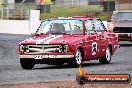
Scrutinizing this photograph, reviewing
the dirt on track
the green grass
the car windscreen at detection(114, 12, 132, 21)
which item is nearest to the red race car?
the dirt on track

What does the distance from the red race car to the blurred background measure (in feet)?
92.7

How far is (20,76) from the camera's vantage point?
1364 centimetres

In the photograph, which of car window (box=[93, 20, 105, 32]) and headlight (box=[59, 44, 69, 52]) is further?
car window (box=[93, 20, 105, 32])

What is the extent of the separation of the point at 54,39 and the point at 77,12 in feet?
112

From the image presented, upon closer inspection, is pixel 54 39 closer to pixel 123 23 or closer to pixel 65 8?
pixel 123 23

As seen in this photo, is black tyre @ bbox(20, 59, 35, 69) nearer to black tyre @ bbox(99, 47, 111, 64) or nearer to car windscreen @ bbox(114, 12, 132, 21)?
black tyre @ bbox(99, 47, 111, 64)

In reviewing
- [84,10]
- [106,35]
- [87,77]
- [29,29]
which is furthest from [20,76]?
[84,10]

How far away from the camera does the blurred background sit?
47453mm

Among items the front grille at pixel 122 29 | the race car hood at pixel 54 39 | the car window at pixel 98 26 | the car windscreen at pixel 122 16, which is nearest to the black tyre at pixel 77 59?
the race car hood at pixel 54 39

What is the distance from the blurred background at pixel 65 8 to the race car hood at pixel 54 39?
2977 centimetres

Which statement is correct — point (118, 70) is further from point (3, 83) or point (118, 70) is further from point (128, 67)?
point (3, 83)

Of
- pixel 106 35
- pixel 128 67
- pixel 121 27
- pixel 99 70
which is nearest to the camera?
pixel 99 70

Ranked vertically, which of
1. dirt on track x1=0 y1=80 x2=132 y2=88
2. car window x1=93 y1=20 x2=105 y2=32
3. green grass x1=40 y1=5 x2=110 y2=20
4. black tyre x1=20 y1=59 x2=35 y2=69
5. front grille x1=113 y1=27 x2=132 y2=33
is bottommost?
green grass x1=40 y1=5 x2=110 y2=20

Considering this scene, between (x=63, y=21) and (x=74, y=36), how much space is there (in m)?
0.69
